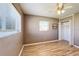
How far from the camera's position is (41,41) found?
660cm

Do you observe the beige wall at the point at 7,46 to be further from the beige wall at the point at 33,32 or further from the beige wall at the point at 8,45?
the beige wall at the point at 33,32

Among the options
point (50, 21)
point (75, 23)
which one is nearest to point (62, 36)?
point (50, 21)

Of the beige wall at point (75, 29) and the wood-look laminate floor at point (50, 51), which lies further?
the beige wall at point (75, 29)

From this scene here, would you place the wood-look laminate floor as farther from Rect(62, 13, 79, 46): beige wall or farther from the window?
the window

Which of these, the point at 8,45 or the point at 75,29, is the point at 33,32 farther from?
the point at 8,45

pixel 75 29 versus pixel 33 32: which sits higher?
pixel 75 29

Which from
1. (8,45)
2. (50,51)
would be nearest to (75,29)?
(50,51)

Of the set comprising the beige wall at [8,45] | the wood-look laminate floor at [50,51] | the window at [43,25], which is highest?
the window at [43,25]

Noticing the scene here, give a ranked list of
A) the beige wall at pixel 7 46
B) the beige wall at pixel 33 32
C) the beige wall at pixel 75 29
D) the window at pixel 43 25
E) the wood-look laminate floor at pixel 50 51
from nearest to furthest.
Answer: the beige wall at pixel 7 46
the wood-look laminate floor at pixel 50 51
the beige wall at pixel 75 29
the beige wall at pixel 33 32
the window at pixel 43 25

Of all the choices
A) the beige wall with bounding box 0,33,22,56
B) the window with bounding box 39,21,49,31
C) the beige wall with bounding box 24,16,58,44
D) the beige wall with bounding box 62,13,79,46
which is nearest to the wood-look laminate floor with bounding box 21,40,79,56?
the beige wall with bounding box 62,13,79,46

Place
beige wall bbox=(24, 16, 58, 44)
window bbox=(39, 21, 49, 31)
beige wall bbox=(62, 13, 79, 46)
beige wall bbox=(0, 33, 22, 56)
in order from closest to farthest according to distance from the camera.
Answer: beige wall bbox=(0, 33, 22, 56)
beige wall bbox=(62, 13, 79, 46)
beige wall bbox=(24, 16, 58, 44)
window bbox=(39, 21, 49, 31)

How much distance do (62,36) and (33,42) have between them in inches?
109

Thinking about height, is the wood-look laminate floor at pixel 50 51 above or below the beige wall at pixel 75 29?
below

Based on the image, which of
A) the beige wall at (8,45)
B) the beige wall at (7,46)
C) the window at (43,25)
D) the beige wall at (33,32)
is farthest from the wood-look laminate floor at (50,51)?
the window at (43,25)
